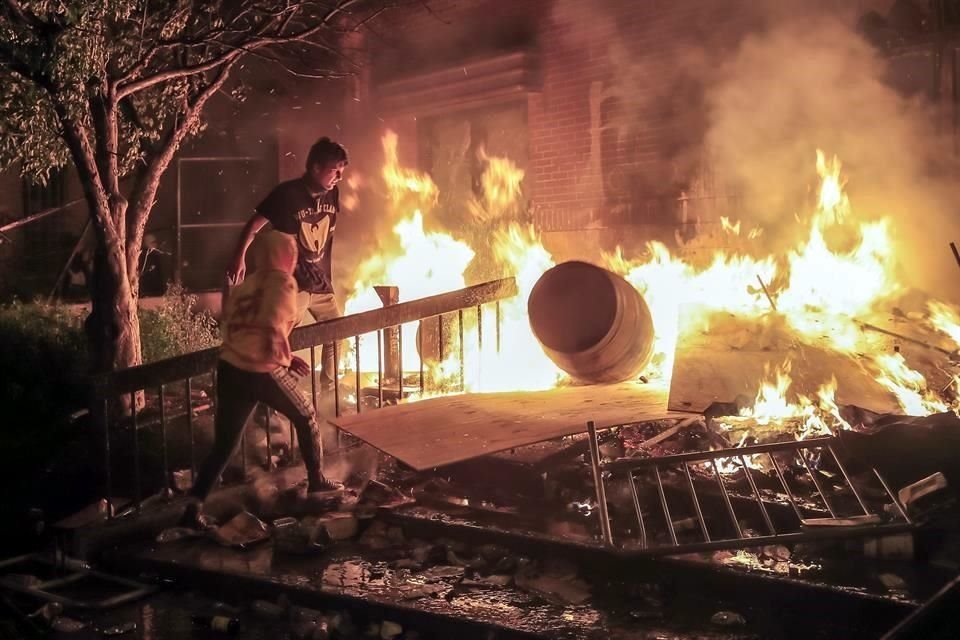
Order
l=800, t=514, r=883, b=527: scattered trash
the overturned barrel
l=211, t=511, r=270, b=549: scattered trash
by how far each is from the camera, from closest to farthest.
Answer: l=800, t=514, r=883, b=527: scattered trash → l=211, t=511, r=270, b=549: scattered trash → the overturned barrel

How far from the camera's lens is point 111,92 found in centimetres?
706

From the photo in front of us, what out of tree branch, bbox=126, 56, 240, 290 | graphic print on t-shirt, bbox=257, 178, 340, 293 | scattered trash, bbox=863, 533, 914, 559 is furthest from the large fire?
tree branch, bbox=126, 56, 240, 290

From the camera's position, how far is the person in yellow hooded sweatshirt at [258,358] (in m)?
5.04

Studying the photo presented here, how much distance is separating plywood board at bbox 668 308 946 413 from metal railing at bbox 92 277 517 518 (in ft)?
6.54

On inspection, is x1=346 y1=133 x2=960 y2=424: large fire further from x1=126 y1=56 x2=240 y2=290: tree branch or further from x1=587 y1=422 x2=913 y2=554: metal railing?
x1=126 y1=56 x2=240 y2=290: tree branch

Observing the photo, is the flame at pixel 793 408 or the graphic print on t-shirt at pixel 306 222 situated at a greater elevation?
the graphic print on t-shirt at pixel 306 222

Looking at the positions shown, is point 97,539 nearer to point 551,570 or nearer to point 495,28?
point 551,570

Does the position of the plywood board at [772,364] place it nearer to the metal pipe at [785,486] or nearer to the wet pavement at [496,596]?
the metal pipe at [785,486]

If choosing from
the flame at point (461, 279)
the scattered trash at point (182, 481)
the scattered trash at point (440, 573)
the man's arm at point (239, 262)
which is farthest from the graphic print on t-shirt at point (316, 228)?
the scattered trash at point (440, 573)

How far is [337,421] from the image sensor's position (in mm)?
6055

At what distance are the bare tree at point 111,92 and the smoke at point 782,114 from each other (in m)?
3.12

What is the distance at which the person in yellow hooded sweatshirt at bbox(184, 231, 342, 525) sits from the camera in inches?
198

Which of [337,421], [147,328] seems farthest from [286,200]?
[147,328]

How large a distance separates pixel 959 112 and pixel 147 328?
877cm
